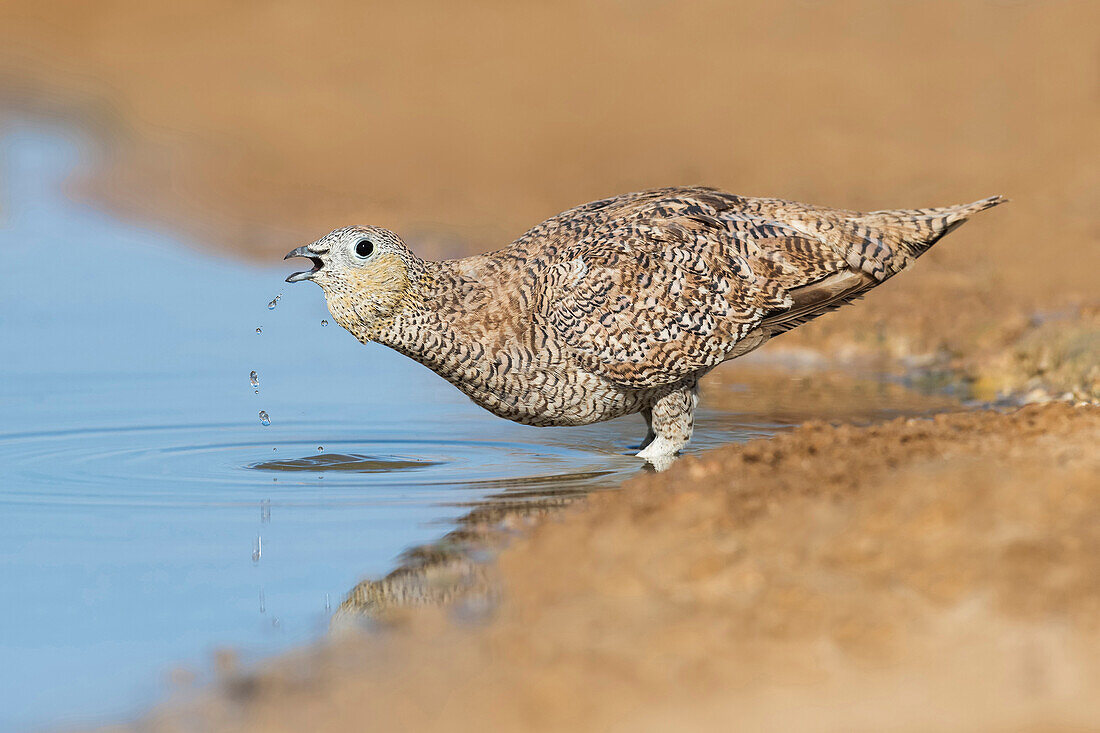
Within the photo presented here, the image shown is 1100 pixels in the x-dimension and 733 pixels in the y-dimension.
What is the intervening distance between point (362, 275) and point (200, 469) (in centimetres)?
153

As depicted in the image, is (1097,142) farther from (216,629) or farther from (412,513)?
(216,629)

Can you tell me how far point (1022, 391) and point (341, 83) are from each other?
1598cm

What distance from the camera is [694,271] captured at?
7719 mm

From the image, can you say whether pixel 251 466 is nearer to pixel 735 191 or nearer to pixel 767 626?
pixel 767 626

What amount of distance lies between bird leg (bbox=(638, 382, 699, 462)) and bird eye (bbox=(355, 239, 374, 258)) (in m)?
1.76

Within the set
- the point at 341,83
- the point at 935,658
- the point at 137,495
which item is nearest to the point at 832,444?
the point at 935,658

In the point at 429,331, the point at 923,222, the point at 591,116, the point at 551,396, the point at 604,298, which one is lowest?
the point at 551,396

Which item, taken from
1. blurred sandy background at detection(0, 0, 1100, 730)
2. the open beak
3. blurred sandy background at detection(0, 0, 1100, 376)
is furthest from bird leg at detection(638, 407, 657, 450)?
blurred sandy background at detection(0, 0, 1100, 376)

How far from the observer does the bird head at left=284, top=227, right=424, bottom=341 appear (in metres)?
7.47

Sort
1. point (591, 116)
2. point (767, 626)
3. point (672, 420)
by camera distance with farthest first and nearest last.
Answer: point (591, 116)
point (672, 420)
point (767, 626)

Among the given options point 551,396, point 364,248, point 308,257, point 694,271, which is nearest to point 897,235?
point 694,271

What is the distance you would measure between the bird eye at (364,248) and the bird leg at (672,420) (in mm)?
1763

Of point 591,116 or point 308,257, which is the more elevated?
point 591,116

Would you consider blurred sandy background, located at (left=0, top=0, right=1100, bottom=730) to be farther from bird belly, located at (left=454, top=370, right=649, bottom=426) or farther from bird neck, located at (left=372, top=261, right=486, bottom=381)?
bird neck, located at (left=372, top=261, right=486, bottom=381)
